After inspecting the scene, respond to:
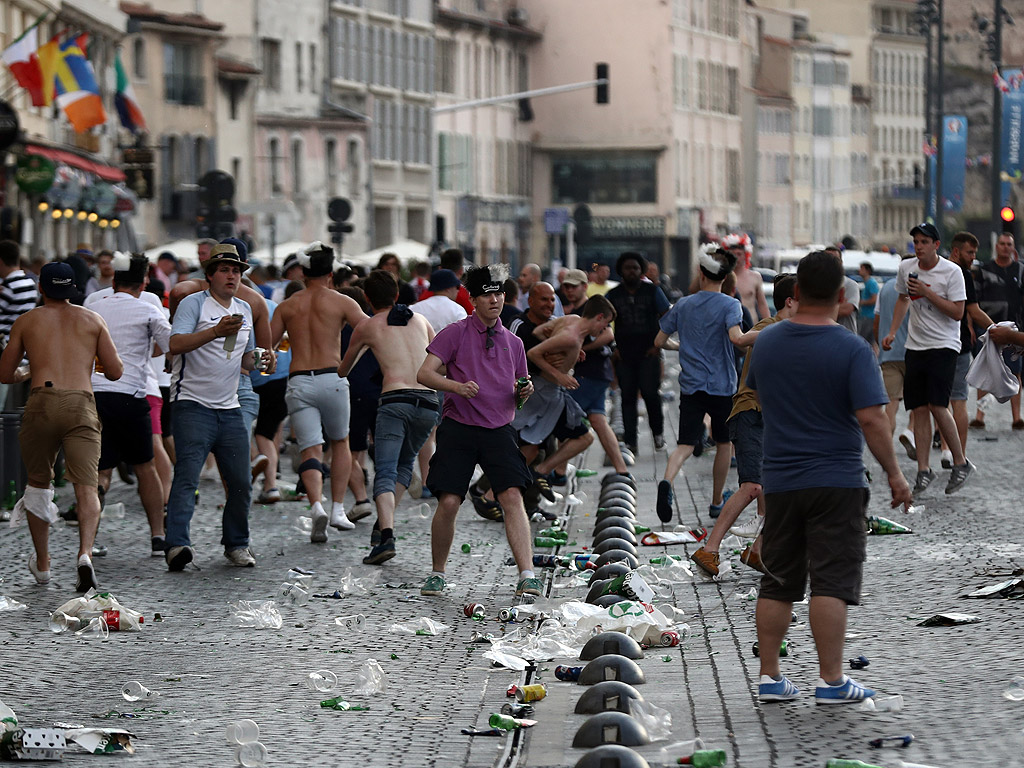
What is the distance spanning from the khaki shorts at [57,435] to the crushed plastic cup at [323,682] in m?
3.67

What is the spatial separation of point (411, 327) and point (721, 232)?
8537 cm

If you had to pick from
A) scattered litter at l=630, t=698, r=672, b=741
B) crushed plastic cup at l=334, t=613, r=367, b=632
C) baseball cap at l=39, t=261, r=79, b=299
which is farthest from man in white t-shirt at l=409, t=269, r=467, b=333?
scattered litter at l=630, t=698, r=672, b=741

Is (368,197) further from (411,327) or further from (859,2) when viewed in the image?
(859,2)

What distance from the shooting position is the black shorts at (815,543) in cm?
832

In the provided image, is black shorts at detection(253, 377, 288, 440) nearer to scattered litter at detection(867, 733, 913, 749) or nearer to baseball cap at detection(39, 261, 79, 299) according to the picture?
baseball cap at detection(39, 261, 79, 299)

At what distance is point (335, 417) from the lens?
15141 mm

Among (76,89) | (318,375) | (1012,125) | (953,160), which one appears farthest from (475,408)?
(953,160)

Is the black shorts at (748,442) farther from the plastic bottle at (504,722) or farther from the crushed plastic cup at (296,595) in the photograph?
the plastic bottle at (504,722)

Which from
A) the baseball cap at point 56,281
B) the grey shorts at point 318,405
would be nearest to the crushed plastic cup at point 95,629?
the baseball cap at point 56,281

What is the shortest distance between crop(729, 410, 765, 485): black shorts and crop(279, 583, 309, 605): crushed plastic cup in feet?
8.81

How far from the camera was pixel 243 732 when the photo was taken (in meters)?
7.97

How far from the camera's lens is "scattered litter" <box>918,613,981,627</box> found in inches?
408

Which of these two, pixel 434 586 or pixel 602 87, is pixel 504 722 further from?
pixel 602 87

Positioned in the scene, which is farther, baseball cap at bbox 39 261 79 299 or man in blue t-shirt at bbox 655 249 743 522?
man in blue t-shirt at bbox 655 249 743 522
